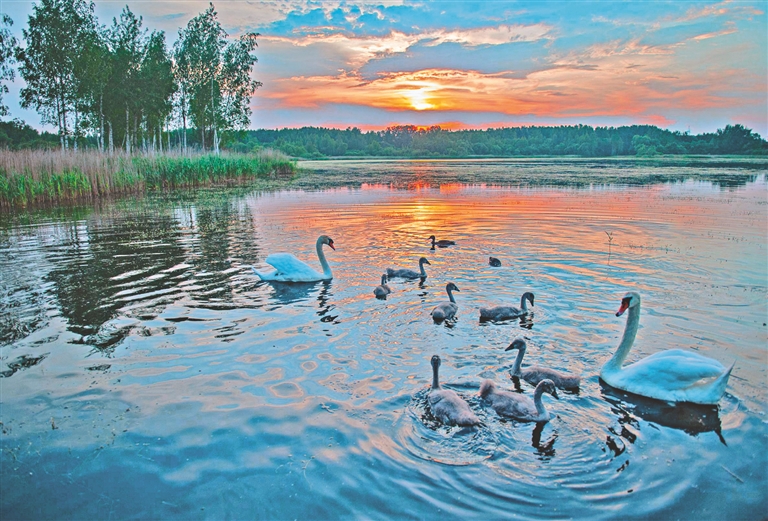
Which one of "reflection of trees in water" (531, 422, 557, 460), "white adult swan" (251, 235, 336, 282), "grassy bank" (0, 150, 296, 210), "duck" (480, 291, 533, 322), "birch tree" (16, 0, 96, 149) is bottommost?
"reflection of trees in water" (531, 422, 557, 460)

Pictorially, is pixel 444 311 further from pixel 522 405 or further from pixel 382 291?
pixel 522 405

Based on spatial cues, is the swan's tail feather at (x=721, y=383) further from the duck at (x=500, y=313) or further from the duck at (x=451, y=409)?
the duck at (x=500, y=313)

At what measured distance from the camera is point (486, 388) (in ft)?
18.6

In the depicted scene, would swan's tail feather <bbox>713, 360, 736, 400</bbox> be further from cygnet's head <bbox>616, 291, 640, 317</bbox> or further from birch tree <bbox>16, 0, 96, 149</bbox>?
birch tree <bbox>16, 0, 96, 149</bbox>

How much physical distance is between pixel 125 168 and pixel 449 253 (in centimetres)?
2310

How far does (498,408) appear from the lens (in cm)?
548

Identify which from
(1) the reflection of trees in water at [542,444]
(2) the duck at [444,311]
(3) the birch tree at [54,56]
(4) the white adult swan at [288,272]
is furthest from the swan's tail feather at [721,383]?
(3) the birch tree at [54,56]

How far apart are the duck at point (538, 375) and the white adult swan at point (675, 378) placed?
0.47 m

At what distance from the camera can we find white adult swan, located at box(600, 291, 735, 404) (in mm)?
5543

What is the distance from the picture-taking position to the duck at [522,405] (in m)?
5.27

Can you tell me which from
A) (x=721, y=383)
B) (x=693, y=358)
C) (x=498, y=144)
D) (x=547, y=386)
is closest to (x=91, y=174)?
(x=547, y=386)

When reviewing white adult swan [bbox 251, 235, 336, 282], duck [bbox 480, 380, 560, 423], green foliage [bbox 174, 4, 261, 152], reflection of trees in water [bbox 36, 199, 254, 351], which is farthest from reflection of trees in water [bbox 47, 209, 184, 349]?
green foliage [bbox 174, 4, 261, 152]

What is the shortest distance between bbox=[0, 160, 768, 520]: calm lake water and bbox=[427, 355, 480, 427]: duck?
0.32 feet

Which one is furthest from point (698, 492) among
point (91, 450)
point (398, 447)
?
point (91, 450)
